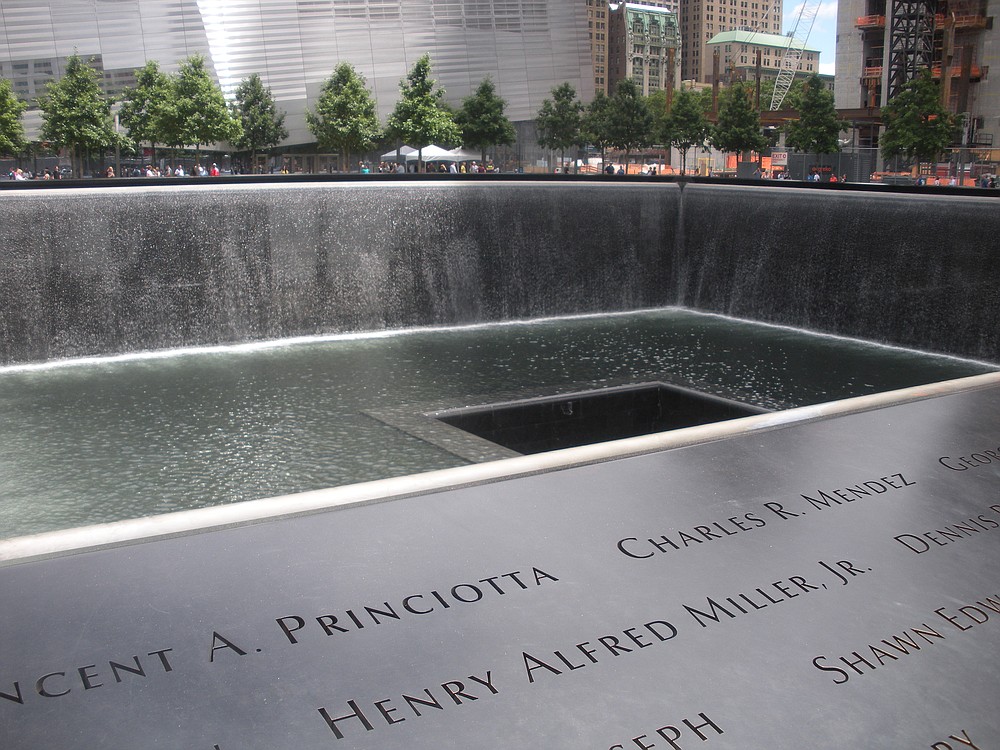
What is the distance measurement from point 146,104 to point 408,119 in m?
9.25

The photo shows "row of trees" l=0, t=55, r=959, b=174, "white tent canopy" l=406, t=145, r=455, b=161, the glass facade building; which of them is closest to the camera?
"row of trees" l=0, t=55, r=959, b=174

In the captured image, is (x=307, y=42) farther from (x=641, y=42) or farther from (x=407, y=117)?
(x=641, y=42)

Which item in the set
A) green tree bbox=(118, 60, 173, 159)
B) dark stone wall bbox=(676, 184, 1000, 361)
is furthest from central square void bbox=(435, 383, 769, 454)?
green tree bbox=(118, 60, 173, 159)

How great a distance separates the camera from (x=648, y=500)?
316 cm

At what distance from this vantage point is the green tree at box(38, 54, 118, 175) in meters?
31.7

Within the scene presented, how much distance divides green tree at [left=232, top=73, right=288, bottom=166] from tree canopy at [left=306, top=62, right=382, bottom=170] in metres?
2.95

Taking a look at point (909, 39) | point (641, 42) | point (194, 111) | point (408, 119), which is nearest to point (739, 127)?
point (408, 119)

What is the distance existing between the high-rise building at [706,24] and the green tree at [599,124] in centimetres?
8776

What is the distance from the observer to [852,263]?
12.3 meters

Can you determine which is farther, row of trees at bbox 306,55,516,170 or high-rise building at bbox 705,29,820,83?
high-rise building at bbox 705,29,820,83

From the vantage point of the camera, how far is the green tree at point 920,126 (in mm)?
30562

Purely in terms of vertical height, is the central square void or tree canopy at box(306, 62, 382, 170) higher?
tree canopy at box(306, 62, 382, 170)

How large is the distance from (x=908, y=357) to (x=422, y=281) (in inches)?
226

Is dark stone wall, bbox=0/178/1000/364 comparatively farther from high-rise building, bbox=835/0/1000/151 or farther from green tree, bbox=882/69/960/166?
high-rise building, bbox=835/0/1000/151
